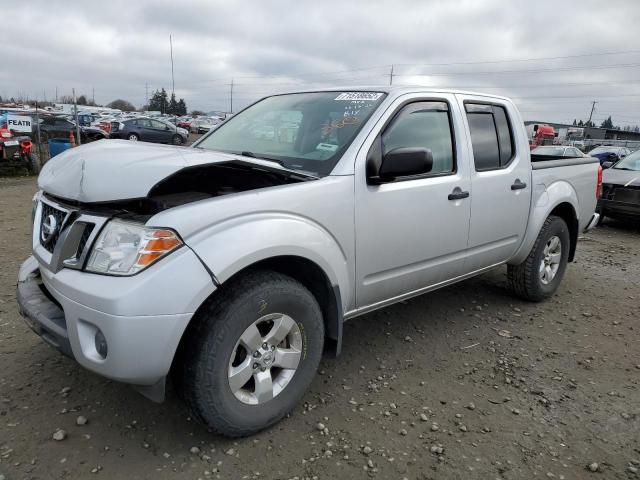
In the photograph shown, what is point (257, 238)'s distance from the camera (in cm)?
228

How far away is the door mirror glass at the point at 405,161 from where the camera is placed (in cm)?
271

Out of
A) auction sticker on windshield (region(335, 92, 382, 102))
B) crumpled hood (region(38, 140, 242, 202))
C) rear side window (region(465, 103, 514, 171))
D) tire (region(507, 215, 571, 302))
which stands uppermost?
auction sticker on windshield (region(335, 92, 382, 102))

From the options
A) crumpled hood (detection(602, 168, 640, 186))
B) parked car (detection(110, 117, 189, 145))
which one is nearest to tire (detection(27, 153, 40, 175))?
parked car (detection(110, 117, 189, 145))

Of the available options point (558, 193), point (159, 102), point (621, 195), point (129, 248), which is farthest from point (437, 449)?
point (159, 102)

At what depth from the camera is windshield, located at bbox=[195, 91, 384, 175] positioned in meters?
2.96

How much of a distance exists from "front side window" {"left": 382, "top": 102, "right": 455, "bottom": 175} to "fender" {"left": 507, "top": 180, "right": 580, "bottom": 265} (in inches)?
48.5

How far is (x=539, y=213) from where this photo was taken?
4.25m

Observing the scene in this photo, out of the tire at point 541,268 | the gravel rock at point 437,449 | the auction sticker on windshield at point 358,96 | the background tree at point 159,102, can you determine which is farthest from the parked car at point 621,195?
the background tree at point 159,102

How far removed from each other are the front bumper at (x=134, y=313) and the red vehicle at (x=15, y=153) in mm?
11602

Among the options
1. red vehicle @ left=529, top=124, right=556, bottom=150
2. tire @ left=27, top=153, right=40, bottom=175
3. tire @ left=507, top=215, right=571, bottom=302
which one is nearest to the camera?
tire @ left=507, top=215, right=571, bottom=302

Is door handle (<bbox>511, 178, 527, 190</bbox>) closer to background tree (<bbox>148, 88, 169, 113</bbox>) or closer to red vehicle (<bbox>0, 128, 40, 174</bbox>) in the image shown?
red vehicle (<bbox>0, 128, 40, 174</bbox>)

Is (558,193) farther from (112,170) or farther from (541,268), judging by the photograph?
(112,170)

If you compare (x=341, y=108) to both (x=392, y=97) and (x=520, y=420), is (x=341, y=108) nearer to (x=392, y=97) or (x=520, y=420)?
(x=392, y=97)

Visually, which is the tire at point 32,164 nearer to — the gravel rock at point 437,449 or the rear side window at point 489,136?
the rear side window at point 489,136
